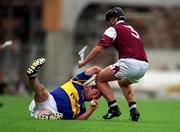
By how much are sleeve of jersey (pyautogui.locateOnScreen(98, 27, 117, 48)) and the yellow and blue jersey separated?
2.31ft

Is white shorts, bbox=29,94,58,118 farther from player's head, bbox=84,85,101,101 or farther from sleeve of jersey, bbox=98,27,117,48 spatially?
sleeve of jersey, bbox=98,27,117,48

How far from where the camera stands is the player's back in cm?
1581

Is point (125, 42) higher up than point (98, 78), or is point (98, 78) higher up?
point (125, 42)

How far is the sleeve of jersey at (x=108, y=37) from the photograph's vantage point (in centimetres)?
1560

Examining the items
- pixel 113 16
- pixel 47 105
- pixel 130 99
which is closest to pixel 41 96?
pixel 47 105

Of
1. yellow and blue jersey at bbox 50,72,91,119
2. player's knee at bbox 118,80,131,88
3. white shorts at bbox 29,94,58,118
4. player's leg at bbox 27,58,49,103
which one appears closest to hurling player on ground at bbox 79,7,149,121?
player's knee at bbox 118,80,131,88

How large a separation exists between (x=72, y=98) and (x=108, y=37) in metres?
1.28

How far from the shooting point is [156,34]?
53.7 m

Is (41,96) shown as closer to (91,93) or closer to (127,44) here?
(91,93)

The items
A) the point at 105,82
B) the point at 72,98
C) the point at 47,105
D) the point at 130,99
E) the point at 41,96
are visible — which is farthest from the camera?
the point at 130,99

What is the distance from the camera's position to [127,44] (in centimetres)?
1584

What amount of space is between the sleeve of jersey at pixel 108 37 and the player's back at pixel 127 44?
0.09 meters

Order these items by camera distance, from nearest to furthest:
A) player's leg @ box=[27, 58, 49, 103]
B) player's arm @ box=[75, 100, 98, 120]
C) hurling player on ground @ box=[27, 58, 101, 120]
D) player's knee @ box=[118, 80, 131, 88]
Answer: player's leg @ box=[27, 58, 49, 103] < player's arm @ box=[75, 100, 98, 120] < hurling player on ground @ box=[27, 58, 101, 120] < player's knee @ box=[118, 80, 131, 88]

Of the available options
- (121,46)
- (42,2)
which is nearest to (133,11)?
(42,2)
